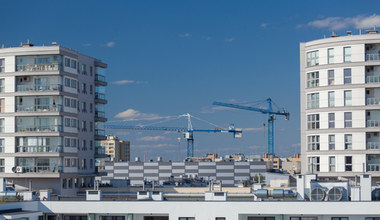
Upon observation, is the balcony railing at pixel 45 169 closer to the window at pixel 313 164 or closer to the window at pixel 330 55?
the window at pixel 313 164

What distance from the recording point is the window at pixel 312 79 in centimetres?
7531

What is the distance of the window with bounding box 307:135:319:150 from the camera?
7456cm

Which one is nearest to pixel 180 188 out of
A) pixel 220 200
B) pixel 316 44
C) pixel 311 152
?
pixel 311 152

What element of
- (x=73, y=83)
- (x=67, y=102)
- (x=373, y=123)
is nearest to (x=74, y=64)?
(x=73, y=83)

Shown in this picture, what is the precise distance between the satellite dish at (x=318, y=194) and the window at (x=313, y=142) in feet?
64.9

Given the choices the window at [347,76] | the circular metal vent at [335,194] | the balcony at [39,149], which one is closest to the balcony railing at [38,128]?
the balcony at [39,149]

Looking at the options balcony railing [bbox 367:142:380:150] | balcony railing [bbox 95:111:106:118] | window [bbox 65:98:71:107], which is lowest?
balcony railing [bbox 367:142:380:150]

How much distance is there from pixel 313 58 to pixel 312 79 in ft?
8.38

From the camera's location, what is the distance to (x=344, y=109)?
7281 cm

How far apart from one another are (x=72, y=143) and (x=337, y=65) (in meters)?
34.6

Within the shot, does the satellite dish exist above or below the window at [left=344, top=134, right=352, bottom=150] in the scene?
below

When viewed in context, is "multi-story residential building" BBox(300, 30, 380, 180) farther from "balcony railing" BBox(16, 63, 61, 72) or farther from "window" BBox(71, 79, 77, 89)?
"balcony railing" BBox(16, 63, 61, 72)

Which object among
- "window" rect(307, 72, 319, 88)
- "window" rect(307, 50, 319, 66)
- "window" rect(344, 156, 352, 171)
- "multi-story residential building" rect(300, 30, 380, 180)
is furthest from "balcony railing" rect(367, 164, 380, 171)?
Result: "window" rect(307, 50, 319, 66)

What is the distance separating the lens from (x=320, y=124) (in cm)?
7431
